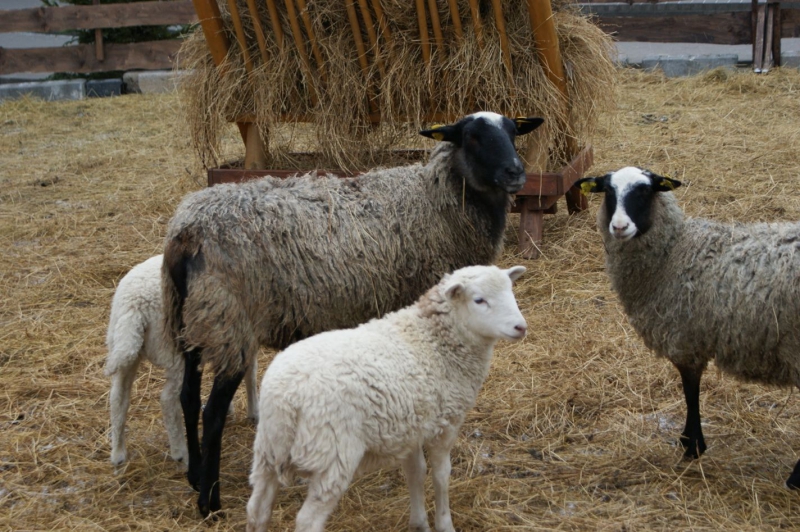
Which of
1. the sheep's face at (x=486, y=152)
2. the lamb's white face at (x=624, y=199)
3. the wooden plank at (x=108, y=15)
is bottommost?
the lamb's white face at (x=624, y=199)

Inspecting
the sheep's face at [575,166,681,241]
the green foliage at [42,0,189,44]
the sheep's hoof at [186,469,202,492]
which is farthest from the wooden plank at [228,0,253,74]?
the green foliage at [42,0,189,44]

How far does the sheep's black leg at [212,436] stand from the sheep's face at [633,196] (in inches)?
76.4

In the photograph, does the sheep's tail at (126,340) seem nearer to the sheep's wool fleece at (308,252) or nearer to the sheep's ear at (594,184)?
the sheep's wool fleece at (308,252)

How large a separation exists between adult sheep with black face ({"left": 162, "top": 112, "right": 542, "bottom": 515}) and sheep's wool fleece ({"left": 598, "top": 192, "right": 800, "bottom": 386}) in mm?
709

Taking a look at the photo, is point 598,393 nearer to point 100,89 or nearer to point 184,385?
point 184,385

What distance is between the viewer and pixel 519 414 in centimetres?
471

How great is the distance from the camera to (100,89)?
576 inches

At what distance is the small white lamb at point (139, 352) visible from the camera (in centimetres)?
415

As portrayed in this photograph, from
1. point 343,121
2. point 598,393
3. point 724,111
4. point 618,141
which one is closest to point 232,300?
point 598,393

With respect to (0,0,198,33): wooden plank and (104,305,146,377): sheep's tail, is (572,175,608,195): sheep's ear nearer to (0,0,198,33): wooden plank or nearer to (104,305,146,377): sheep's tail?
(104,305,146,377): sheep's tail

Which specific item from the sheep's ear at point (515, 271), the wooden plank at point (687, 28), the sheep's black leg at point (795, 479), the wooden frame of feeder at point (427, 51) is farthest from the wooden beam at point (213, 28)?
the wooden plank at point (687, 28)

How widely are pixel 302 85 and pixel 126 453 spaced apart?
3.23 metres

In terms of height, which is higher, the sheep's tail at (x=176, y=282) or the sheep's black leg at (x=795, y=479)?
the sheep's tail at (x=176, y=282)

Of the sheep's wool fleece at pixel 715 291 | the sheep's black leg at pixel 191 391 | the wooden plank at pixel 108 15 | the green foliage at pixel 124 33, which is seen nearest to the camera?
the sheep's wool fleece at pixel 715 291
